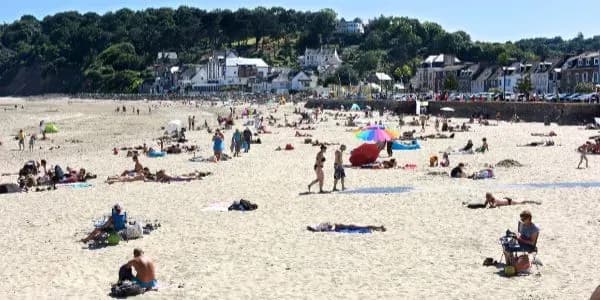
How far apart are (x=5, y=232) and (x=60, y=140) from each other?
2586 centimetres

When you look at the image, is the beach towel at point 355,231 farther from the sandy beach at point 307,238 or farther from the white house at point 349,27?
the white house at point 349,27

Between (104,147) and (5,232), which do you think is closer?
(5,232)

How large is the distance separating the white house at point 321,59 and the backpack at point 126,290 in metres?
110

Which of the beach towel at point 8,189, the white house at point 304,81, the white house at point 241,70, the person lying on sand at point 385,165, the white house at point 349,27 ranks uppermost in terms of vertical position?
the white house at point 349,27

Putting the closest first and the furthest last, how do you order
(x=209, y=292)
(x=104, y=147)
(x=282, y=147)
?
1. (x=209, y=292)
2. (x=282, y=147)
3. (x=104, y=147)

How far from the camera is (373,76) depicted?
97938 millimetres

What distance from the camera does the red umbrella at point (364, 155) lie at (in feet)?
69.2

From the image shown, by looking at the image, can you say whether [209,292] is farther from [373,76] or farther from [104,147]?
[373,76]

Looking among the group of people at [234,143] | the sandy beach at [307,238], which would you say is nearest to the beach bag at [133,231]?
the sandy beach at [307,238]

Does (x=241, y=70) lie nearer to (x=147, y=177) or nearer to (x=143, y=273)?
(x=147, y=177)

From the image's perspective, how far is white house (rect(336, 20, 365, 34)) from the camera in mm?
156500

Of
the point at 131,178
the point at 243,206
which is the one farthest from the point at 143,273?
the point at 131,178

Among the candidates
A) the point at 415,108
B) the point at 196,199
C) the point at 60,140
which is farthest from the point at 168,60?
the point at 196,199

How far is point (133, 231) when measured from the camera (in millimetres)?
11836
